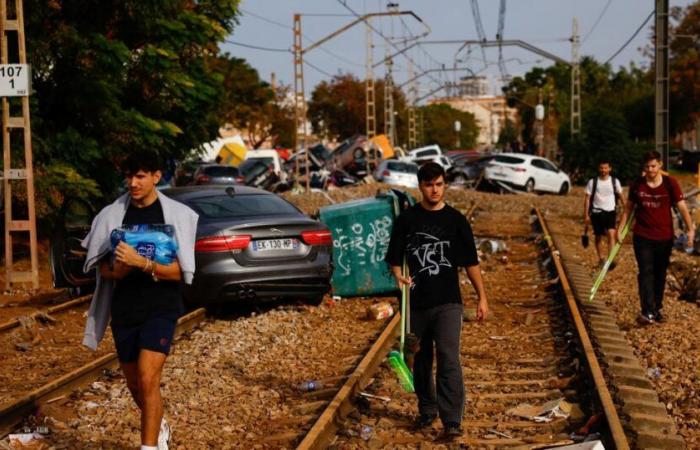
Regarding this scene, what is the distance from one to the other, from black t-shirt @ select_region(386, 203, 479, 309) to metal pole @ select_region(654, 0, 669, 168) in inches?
567

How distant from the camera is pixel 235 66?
247 ft

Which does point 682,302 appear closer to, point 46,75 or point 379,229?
point 379,229

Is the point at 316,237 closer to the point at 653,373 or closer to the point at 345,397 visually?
the point at 653,373

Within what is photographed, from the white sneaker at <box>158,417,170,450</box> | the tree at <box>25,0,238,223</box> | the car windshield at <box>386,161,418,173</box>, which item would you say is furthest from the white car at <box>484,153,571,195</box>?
the white sneaker at <box>158,417,170,450</box>

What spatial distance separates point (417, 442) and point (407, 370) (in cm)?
46

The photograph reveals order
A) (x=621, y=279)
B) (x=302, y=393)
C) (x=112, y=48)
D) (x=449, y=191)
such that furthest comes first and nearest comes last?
(x=449, y=191), (x=112, y=48), (x=621, y=279), (x=302, y=393)

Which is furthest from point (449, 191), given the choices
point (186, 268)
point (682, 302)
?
point (186, 268)

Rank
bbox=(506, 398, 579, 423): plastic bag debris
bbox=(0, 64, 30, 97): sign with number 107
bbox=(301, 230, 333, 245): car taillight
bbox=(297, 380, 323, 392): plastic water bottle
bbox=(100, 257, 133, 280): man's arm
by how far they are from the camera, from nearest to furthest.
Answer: bbox=(100, 257, 133, 280): man's arm
bbox=(506, 398, 579, 423): plastic bag debris
bbox=(297, 380, 323, 392): plastic water bottle
bbox=(301, 230, 333, 245): car taillight
bbox=(0, 64, 30, 97): sign with number 107

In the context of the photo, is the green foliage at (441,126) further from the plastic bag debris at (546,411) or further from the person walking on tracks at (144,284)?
the person walking on tracks at (144,284)

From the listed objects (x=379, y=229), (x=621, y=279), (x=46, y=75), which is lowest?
(x=621, y=279)

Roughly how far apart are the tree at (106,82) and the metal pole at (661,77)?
371 inches

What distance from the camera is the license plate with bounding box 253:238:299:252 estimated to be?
11180 millimetres

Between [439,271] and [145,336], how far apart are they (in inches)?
77.6

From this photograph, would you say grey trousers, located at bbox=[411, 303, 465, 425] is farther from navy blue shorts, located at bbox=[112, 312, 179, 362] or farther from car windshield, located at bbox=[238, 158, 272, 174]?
car windshield, located at bbox=[238, 158, 272, 174]
